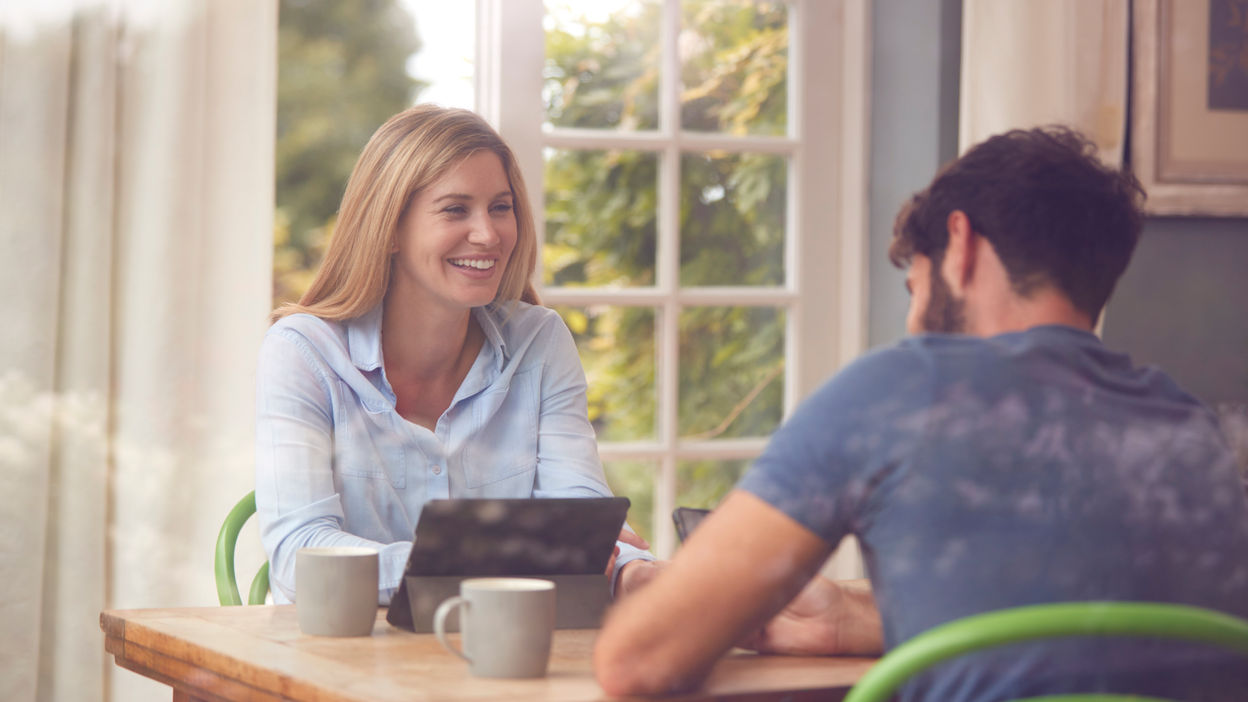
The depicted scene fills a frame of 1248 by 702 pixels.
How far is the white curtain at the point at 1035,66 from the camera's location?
2.26m

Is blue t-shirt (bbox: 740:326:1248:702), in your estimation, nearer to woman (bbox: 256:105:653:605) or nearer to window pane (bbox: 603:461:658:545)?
woman (bbox: 256:105:653:605)

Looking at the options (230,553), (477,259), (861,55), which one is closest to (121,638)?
(230,553)

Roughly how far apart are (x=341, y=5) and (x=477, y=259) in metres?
0.71

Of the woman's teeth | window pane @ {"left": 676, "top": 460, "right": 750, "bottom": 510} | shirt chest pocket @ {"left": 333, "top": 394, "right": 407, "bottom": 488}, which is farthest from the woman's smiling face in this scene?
window pane @ {"left": 676, "top": 460, "right": 750, "bottom": 510}

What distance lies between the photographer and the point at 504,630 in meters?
0.90

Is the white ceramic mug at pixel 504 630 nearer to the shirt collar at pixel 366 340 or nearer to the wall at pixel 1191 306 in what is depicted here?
the shirt collar at pixel 366 340

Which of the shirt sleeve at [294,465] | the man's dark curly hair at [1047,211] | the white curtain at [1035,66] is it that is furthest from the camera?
the white curtain at [1035,66]

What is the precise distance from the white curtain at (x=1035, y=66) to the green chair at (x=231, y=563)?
1422 mm

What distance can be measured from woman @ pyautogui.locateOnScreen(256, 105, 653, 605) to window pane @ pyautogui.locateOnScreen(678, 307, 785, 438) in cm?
75

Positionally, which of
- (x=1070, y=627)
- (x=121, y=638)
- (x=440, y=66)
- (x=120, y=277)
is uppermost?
(x=440, y=66)

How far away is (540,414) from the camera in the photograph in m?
1.64

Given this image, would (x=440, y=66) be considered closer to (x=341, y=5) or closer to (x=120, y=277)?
(x=341, y=5)

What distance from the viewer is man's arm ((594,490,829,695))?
2.72ft

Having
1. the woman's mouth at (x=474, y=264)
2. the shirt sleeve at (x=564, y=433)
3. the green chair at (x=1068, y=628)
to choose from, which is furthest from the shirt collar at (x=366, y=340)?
the green chair at (x=1068, y=628)
